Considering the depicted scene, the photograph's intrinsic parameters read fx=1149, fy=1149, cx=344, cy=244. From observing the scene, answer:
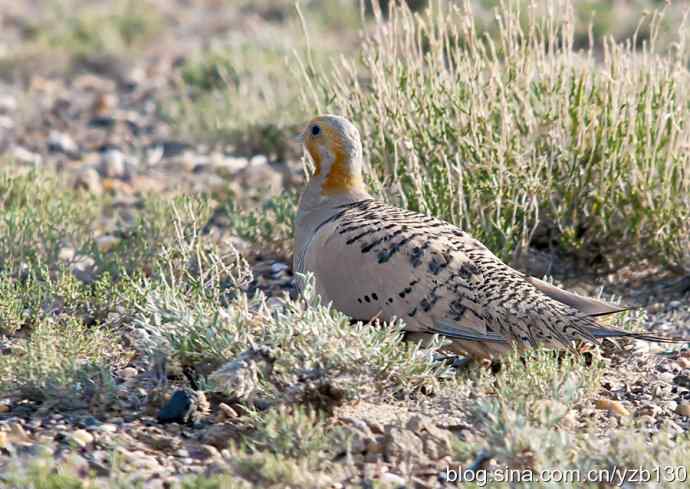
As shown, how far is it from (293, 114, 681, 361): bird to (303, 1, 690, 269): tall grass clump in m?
0.85

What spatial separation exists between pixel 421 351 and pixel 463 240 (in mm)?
743

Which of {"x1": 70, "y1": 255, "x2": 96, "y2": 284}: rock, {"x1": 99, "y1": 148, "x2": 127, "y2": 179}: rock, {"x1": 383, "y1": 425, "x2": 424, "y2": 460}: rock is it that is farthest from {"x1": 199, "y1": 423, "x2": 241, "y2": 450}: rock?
{"x1": 99, "y1": 148, "x2": 127, "y2": 179}: rock

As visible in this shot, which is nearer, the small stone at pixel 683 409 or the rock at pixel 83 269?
the small stone at pixel 683 409

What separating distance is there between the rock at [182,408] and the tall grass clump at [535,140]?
1948mm

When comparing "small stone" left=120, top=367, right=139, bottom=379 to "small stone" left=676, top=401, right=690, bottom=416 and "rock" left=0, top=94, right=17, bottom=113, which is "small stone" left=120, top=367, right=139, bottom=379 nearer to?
"small stone" left=676, top=401, right=690, bottom=416

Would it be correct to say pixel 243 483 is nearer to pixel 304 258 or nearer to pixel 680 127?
pixel 304 258

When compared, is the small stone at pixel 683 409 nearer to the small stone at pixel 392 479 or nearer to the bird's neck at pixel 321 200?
the small stone at pixel 392 479

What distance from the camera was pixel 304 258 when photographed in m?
5.17

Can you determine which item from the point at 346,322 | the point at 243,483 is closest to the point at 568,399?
the point at 346,322

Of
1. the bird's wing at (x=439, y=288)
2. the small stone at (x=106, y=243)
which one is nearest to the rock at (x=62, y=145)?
the small stone at (x=106, y=243)

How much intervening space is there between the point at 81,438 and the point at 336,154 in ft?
6.84

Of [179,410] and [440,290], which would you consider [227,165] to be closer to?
[440,290]

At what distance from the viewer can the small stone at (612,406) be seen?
4.54 meters

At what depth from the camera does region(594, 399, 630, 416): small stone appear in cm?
454
